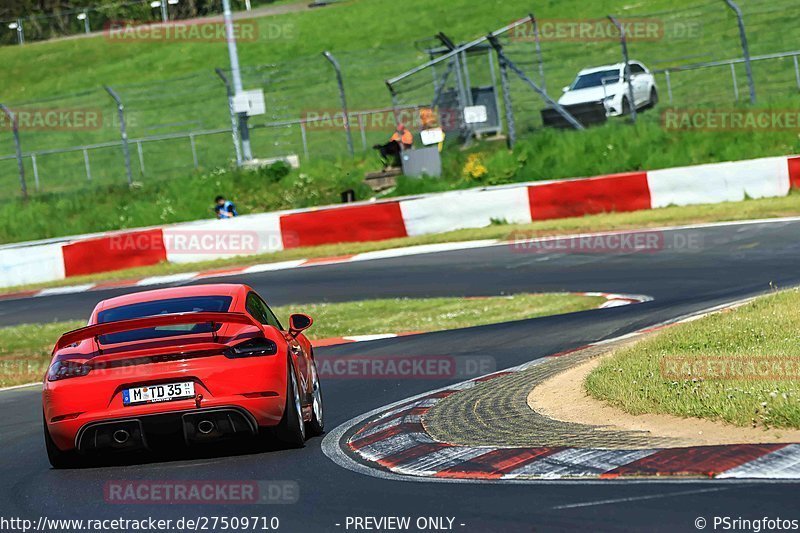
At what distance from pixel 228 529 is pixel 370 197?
23637 millimetres

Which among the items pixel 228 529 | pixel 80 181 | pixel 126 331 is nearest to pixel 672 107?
pixel 80 181

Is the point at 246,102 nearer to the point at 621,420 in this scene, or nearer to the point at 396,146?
the point at 396,146

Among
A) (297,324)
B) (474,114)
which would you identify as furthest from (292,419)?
(474,114)

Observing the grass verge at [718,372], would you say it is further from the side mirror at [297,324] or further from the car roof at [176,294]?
the car roof at [176,294]

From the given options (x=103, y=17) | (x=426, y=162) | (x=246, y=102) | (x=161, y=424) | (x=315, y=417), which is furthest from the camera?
(x=103, y=17)

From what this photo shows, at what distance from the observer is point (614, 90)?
3167cm

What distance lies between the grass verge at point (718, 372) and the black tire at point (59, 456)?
10.9ft

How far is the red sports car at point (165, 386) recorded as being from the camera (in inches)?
310

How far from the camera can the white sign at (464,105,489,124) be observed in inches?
1179

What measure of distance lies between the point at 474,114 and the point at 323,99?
16.3 m

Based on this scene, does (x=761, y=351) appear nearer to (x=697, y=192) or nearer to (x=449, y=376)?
(x=449, y=376)

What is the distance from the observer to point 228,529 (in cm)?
608

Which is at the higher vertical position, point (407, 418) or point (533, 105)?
point (533, 105)

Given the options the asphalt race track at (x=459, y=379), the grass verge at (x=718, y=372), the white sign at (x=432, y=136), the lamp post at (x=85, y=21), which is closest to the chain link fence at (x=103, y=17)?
the lamp post at (x=85, y=21)
